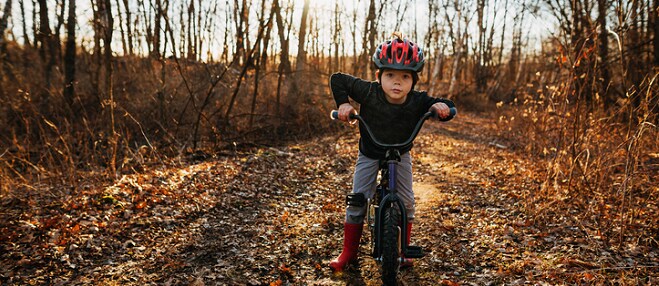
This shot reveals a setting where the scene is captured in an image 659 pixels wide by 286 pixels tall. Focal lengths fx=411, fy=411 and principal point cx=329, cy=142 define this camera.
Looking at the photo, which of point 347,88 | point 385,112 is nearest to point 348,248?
point 385,112

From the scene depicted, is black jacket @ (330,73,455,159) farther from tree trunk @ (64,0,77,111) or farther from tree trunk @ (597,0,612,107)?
tree trunk @ (64,0,77,111)

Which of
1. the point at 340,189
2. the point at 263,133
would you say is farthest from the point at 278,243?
the point at 263,133

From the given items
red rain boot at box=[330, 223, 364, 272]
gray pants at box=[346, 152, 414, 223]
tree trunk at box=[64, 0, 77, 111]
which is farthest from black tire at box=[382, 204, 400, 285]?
tree trunk at box=[64, 0, 77, 111]

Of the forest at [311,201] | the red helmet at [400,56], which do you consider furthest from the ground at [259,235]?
the red helmet at [400,56]

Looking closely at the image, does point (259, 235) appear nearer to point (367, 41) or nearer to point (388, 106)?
point (388, 106)

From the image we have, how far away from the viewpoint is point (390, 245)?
10.5 feet

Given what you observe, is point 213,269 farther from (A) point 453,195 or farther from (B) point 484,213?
(A) point 453,195

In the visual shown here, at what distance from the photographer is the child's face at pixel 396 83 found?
3.46m

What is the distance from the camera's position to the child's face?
3.46 metres

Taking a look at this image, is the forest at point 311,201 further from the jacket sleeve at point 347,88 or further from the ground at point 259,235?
the jacket sleeve at point 347,88

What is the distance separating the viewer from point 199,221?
5410 mm

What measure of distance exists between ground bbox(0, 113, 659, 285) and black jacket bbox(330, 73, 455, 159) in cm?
137

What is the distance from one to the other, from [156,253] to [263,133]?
23.0 feet

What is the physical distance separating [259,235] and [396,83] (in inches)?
106
